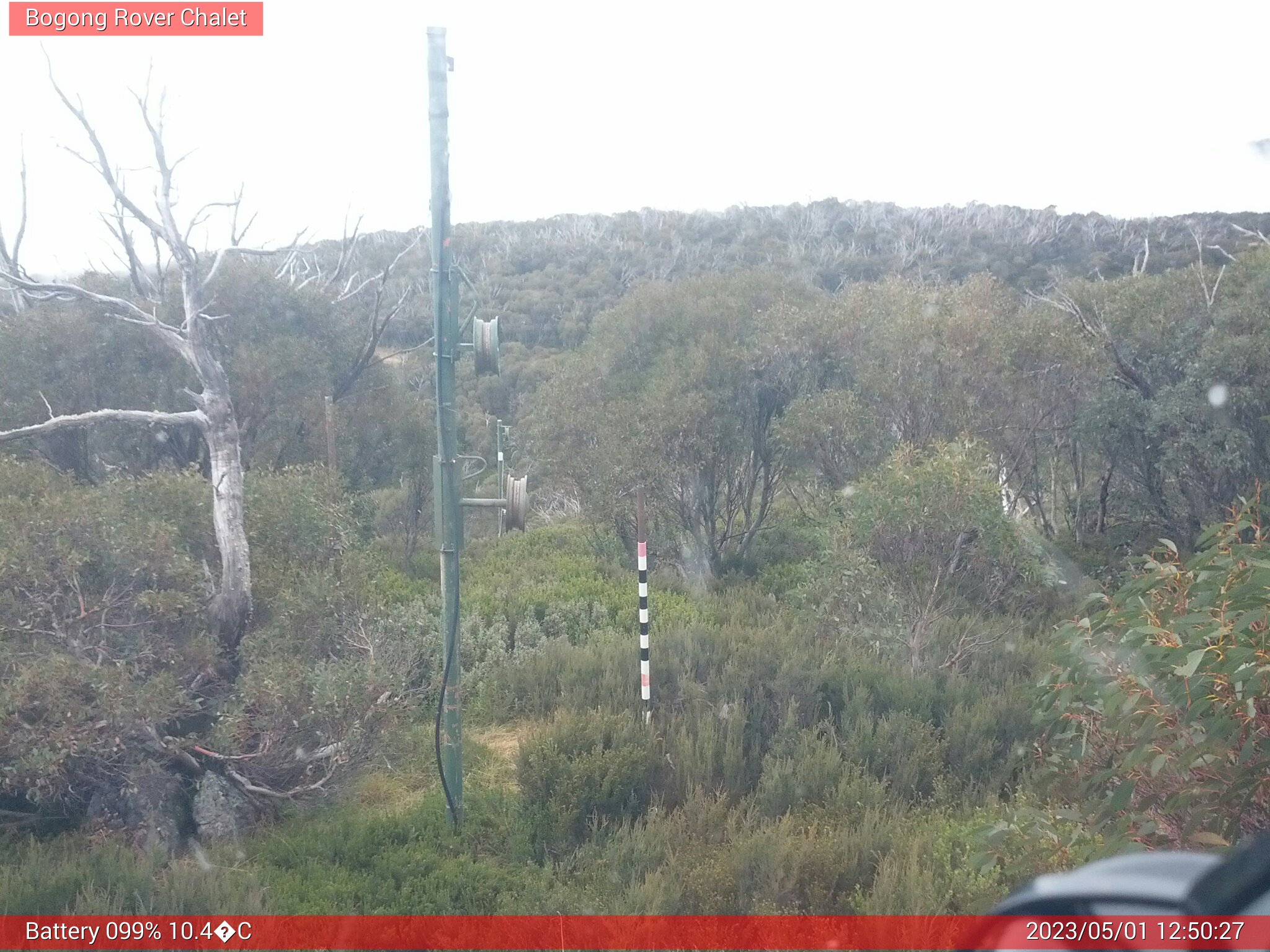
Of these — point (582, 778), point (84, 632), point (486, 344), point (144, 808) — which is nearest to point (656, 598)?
point (582, 778)

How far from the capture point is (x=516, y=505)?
6.38 meters

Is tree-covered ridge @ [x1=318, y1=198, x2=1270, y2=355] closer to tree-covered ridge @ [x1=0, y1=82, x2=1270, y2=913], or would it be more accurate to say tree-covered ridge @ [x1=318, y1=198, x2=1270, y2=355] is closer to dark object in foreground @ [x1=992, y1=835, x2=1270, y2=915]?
tree-covered ridge @ [x1=0, y1=82, x2=1270, y2=913]

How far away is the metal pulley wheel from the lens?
6.32m

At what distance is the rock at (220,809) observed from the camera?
6.27 metres

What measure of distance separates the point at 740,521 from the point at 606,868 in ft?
38.3

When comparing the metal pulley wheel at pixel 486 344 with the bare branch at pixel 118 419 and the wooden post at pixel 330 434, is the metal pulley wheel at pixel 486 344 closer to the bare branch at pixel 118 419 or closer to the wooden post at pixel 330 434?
the bare branch at pixel 118 419

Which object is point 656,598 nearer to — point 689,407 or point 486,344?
point 689,407

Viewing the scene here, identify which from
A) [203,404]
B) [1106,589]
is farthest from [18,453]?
[1106,589]

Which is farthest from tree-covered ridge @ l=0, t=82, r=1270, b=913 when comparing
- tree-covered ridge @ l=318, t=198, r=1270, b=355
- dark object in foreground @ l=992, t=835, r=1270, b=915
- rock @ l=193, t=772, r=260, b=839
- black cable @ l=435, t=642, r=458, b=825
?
tree-covered ridge @ l=318, t=198, r=1270, b=355

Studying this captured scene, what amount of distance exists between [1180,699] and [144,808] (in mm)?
5911

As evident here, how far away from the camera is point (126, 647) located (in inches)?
252
